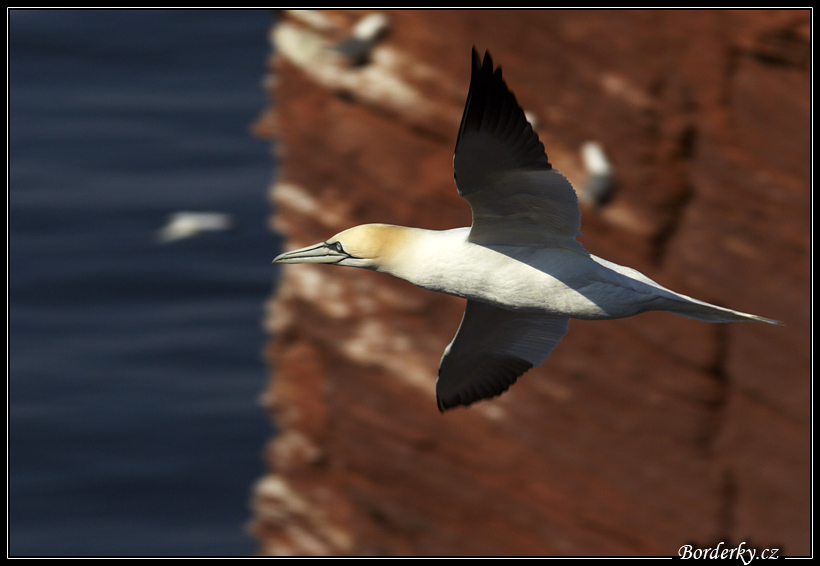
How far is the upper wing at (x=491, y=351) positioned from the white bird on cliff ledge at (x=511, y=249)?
4.23ft

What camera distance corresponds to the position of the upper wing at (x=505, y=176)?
16.9 feet

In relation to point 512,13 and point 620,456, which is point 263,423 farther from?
point 512,13

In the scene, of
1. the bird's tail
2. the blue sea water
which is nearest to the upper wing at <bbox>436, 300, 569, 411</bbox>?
the bird's tail

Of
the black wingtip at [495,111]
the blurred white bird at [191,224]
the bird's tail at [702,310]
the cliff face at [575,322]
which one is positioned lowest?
the bird's tail at [702,310]

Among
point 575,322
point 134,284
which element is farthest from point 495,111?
point 134,284

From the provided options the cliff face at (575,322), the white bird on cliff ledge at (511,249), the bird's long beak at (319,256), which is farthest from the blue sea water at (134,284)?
the white bird on cliff ledge at (511,249)

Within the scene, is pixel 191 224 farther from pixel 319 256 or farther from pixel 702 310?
pixel 702 310

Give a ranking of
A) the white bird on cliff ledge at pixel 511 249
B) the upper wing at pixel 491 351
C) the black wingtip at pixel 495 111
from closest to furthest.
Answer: the black wingtip at pixel 495 111 → the white bird on cliff ledge at pixel 511 249 → the upper wing at pixel 491 351

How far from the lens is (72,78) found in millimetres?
26828

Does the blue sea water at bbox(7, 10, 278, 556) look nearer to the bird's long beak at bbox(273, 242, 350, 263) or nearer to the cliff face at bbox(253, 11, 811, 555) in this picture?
the cliff face at bbox(253, 11, 811, 555)

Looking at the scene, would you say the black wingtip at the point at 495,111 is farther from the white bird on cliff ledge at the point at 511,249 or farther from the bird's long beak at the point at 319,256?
the bird's long beak at the point at 319,256

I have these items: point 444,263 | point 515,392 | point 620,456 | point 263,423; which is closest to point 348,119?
point 515,392

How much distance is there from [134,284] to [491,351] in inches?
696

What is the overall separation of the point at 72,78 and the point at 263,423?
10.6 m
